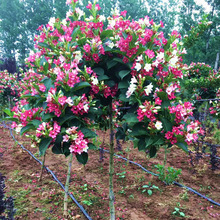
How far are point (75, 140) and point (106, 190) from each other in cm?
186

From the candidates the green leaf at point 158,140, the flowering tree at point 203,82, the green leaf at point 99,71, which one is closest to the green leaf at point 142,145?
the green leaf at point 158,140

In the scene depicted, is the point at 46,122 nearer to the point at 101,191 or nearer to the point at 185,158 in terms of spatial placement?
the point at 101,191

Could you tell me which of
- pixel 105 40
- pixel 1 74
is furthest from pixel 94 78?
pixel 1 74

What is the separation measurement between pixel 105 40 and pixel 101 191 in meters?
2.16

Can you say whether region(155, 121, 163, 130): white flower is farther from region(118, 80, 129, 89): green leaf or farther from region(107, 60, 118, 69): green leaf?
region(107, 60, 118, 69): green leaf

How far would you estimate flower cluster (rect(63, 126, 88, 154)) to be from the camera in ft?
4.41

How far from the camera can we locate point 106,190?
9.55ft

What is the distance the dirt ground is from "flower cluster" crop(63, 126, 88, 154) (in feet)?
4.47

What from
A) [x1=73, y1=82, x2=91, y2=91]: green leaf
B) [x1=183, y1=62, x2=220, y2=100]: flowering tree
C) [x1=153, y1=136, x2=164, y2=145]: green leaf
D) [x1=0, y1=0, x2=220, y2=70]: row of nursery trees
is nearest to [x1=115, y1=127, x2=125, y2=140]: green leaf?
[x1=153, y1=136, x2=164, y2=145]: green leaf

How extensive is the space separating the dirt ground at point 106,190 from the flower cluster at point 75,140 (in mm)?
1364

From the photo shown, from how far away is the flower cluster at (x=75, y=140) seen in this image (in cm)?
134

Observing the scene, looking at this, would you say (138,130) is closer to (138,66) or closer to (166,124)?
Answer: (166,124)

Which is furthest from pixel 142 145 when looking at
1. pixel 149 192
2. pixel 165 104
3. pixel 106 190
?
pixel 106 190

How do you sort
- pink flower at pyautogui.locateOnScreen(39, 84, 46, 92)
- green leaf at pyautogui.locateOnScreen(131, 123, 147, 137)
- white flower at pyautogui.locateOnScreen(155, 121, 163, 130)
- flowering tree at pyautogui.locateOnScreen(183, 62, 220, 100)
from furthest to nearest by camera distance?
Answer: flowering tree at pyautogui.locateOnScreen(183, 62, 220, 100), pink flower at pyautogui.locateOnScreen(39, 84, 46, 92), green leaf at pyautogui.locateOnScreen(131, 123, 147, 137), white flower at pyautogui.locateOnScreen(155, 121, 163, 130)
